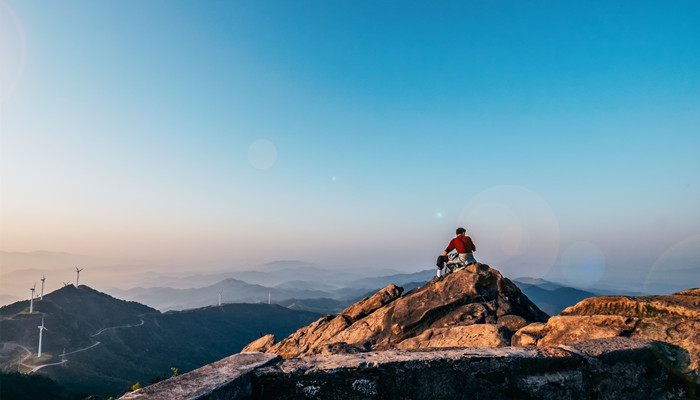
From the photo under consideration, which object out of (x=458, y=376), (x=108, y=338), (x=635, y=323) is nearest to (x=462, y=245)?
(x=635, y=323)

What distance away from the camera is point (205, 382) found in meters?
3.69

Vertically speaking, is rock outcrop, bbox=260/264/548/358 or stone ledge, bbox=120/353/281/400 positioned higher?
stone ledge, bbox=120/353/281/400

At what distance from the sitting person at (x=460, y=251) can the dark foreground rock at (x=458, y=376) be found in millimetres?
10718

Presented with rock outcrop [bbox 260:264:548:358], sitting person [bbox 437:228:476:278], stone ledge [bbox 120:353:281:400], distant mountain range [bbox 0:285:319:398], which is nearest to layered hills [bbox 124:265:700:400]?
stone ledge [bbox 120:353:281:400]

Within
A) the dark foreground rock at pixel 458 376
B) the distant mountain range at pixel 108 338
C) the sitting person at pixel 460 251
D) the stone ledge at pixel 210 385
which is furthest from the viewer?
the distant mountain range at pixel 108 338

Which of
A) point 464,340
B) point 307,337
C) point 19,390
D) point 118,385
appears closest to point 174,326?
point 118,385

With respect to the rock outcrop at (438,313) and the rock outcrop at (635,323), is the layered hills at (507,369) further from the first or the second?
the rock outcrop at (438,313)

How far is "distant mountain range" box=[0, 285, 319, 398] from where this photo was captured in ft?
277

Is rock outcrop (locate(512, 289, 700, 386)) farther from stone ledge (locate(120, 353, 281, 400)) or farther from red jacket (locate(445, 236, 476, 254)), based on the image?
red jacket (locate(445, 236, 476, 254))

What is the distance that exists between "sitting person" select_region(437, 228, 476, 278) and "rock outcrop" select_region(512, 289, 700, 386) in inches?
318

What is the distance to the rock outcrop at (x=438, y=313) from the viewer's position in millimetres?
11776

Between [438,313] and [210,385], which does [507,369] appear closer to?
[210,385]

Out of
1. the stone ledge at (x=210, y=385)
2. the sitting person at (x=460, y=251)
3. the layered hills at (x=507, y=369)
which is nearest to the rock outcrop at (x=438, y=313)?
the sitting person at (x=460, y=251)

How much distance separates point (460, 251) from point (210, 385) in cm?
1355
